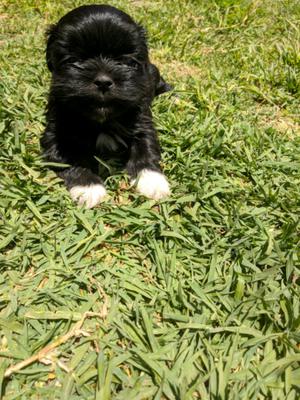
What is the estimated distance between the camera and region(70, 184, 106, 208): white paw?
103 inches

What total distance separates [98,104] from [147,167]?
0.55 m

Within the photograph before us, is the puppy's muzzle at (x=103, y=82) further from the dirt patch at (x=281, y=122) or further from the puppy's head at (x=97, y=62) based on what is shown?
the dirt patch at (x=281, y=122)

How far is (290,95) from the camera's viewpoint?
153 inches

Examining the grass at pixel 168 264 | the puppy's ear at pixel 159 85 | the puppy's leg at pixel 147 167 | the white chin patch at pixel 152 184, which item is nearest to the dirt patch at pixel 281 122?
the grass at pixel 168 264

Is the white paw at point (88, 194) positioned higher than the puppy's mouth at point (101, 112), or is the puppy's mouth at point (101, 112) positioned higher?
the puppy's mouth at point (101, 112)

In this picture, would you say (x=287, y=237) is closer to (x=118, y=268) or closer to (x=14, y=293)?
(x=118, y=268)

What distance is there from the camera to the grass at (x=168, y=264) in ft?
5.98

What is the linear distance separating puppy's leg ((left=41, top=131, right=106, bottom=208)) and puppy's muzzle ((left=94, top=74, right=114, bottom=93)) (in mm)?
555

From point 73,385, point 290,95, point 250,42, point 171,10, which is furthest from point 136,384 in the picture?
point 171,10

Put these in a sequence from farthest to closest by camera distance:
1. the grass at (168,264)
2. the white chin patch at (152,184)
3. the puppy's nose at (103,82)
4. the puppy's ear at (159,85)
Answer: the puppy's ear at (159,85) → the white chin patch at (152,184) → the puppy's nose at (103,82) → the grass at (168,264)

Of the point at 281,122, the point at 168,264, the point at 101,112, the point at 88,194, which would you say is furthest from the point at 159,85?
the point at 168,264

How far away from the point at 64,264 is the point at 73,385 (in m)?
0.65

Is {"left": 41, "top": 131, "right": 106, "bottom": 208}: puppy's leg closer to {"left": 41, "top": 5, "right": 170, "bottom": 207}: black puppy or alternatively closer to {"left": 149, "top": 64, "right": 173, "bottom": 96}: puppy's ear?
{"left": 41, "top": 5, "right": 170, "bottom": 207}: black puppy

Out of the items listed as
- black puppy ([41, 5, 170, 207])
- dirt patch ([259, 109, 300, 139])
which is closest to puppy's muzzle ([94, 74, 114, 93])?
black puppy ([41, 5, 170, 207])
